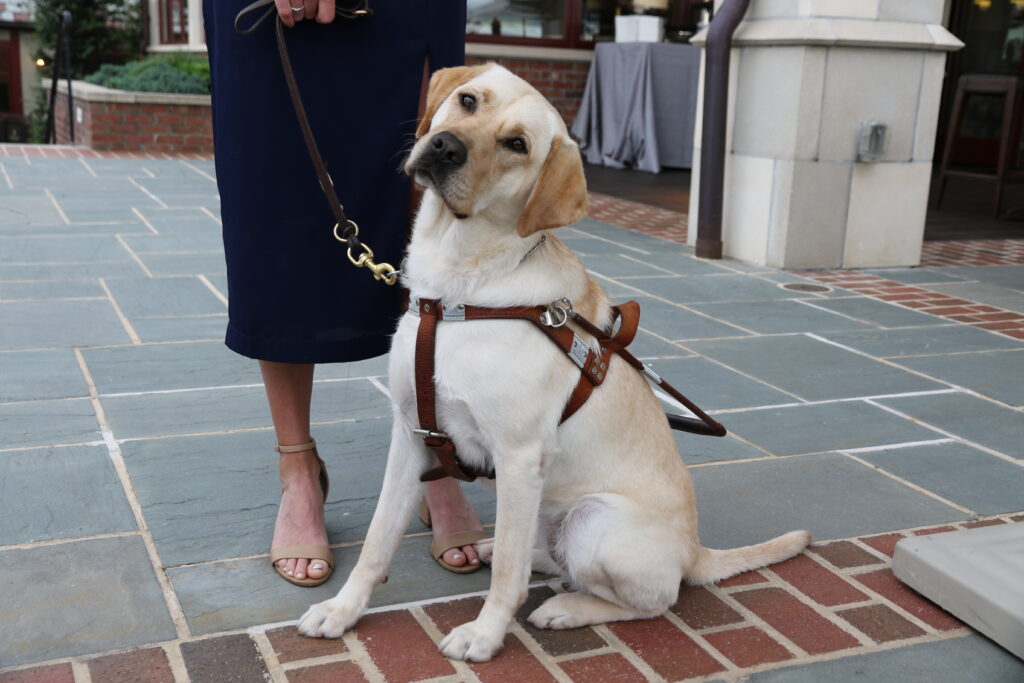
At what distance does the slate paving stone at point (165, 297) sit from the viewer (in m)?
4.79

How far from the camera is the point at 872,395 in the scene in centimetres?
400

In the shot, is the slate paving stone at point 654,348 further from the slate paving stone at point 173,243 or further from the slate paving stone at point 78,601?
the slate paving stone at point 173,243

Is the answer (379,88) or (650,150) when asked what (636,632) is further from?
(650,150)

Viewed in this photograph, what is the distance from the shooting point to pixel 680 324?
4977 millimetres

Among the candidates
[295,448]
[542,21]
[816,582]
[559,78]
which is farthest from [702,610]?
[542,21]

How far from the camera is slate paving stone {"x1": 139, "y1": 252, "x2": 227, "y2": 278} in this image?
220 inches

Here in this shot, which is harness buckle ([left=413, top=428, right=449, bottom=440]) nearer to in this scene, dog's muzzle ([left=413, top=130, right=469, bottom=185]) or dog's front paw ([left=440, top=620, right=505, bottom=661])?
dog's front paw ([left=440, top=620, right=505, bottom=661])

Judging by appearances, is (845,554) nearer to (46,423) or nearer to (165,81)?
(46,423)

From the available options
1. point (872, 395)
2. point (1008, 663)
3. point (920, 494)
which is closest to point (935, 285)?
point (872, 395)

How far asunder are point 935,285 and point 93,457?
4878 millimetres

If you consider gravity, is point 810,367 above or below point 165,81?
below

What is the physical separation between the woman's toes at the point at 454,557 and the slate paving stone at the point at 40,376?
174 centimetres

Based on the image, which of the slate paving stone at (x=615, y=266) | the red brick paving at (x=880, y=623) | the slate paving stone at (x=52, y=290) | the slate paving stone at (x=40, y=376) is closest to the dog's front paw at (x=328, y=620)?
the red brick paving at (x=880, y=623)

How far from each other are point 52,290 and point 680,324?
3.06 m
